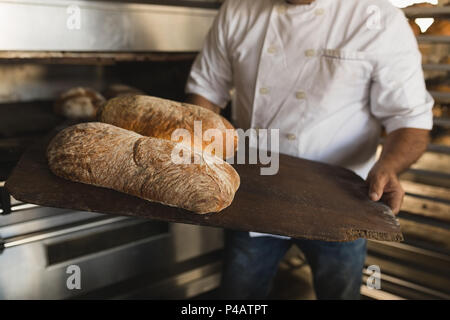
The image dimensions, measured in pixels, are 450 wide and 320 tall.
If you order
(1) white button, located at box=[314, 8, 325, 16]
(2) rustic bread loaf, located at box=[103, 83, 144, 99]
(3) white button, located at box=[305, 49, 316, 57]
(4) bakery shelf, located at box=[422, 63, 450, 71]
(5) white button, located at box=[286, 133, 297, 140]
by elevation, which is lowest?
(5) white button, located at box=[286, 133, 297, 140]

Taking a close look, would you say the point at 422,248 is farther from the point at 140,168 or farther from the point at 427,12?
the point at 140,168

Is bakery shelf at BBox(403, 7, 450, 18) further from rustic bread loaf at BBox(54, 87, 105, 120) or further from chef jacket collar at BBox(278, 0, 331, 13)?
rustic bread loaf at BBox(54, 87, 105, 120)

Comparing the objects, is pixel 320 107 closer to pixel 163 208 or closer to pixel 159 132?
pixel 159 132

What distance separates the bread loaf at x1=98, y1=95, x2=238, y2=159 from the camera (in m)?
1.14

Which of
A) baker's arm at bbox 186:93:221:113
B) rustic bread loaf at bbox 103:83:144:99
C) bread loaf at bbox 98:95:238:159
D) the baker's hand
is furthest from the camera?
rustic bread loaf at bbox 103:83:144:99

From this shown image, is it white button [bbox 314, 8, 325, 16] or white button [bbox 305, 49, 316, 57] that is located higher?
white button [bbox 314, 8, 325, 16]

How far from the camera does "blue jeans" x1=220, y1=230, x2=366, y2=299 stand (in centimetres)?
137

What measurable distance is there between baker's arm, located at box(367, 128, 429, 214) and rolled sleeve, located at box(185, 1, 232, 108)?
2.11 feet

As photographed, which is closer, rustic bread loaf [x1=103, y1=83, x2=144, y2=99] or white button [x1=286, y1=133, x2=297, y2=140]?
white button [x1=286, y1=133, x2=297, y2=140]

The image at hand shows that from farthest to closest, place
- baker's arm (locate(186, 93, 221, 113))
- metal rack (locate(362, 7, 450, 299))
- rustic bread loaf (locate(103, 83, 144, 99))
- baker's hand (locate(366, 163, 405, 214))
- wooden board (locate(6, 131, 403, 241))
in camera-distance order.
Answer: rustic bread loaf (locate(103, 83, 144, 99))
metal rack (locate(362, 7, 450, 299))
baker's arm (locate(186, 93, 221, 113))
baker's hand (locate(366, 163, 405, 214))
wooden board (locate(6, 131, 403, 241))

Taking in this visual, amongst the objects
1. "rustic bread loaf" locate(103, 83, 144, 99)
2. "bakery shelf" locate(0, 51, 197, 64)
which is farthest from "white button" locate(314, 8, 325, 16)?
"rustic bread loaf" locate(103, 83, 144, 99)

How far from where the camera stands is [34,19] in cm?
132

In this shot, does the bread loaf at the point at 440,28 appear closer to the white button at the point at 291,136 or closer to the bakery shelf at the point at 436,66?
the bakery shelf at the point at 436,66
